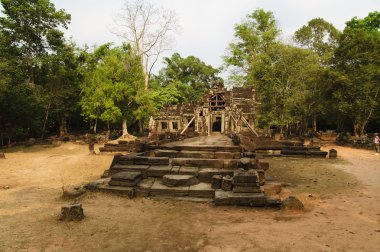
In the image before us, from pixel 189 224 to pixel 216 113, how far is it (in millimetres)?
24793

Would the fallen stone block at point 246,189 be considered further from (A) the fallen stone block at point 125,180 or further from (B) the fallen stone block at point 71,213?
(B) the fallen stone block at point 71,213

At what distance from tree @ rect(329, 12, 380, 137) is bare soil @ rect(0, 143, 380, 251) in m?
16.0

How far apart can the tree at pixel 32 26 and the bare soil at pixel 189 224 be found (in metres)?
21.8

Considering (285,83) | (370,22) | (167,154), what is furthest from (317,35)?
(167,154)

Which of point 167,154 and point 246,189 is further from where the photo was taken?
point 167,154

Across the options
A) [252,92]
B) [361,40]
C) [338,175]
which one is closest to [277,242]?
[338,175]

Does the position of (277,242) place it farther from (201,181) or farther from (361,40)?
(361,40)

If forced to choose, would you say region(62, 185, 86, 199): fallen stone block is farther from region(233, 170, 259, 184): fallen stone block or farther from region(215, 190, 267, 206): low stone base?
region(233, 170, 259, 184): fallen stone block

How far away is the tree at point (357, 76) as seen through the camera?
2272 centimetres

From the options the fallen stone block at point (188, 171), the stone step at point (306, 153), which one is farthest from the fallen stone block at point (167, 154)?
the stone step at point (306, 153)

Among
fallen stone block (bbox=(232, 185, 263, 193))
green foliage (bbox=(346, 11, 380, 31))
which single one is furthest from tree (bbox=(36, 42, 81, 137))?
green foliage (bbox=(346, 11, 380, 31))

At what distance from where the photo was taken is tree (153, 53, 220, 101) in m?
45.2

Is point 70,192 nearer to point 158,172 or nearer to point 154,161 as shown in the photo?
point 158,172

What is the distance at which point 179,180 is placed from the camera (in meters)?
8.06
